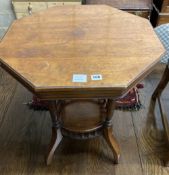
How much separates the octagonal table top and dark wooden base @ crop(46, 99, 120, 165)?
285 mm

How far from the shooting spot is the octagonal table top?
746mm

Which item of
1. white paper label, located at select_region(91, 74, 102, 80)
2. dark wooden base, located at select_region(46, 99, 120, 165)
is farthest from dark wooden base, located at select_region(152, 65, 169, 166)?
white paper label, located at select_region(91, 74, 102, 80)

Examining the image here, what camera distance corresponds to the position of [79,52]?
0.89 meters

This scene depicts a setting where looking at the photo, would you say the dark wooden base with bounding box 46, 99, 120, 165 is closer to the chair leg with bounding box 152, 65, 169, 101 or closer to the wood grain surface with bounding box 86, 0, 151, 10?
the chair leg with bounding box 152, 65, 169, 101

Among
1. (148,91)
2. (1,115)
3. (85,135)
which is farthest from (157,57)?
(1,115)

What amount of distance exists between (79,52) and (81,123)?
40cm

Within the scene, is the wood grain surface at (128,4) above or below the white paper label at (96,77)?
below

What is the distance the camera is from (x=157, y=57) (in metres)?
0.85

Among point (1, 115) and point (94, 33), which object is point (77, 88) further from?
Result: point (1, 115)

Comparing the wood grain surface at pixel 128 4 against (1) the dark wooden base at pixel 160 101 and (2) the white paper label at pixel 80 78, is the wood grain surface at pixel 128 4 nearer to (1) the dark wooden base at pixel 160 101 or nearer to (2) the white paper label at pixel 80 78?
(1) the dark wooden base at pixel 160 101

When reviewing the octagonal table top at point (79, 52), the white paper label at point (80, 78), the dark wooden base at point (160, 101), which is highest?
the octagonal table top at point (79, 52)

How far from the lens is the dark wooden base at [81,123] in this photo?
3.52 feet

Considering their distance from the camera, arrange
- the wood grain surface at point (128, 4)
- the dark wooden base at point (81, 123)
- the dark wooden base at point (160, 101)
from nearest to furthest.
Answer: the dark wooden base at point (81, 123) < the dark wooden base at point (160, 101) < the wood grain surface at point (128, 4)

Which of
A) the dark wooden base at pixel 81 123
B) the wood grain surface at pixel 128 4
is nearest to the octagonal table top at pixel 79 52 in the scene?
the dark wooden base at pixel 81 123
